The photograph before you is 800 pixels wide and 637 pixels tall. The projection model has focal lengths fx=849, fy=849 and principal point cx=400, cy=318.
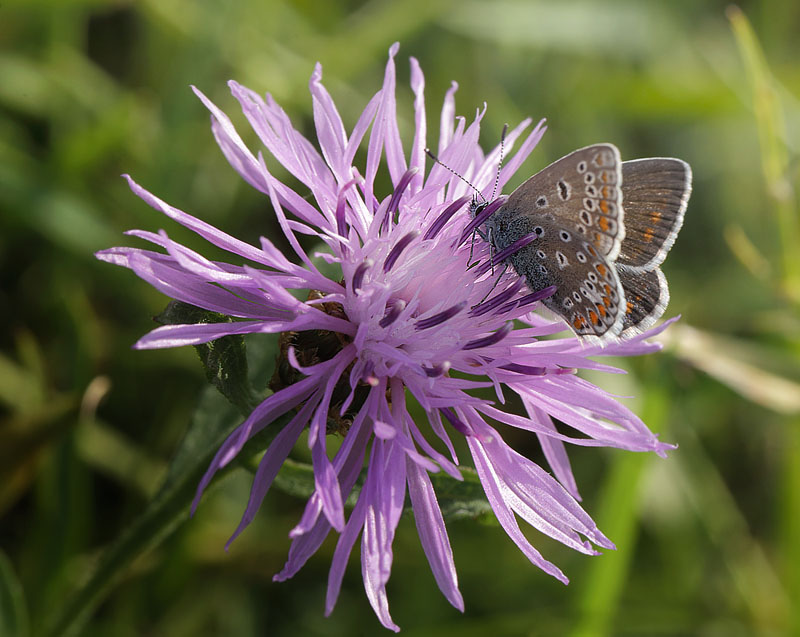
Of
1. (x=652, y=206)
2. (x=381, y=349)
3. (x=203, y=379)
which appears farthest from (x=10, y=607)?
(x=652, y=206)

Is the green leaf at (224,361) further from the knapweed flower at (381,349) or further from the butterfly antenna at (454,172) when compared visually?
the butterfly antenna at (454,172)

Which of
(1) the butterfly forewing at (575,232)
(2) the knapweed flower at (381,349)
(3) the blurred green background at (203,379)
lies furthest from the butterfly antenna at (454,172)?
(3) the blurred green background at (203,379)

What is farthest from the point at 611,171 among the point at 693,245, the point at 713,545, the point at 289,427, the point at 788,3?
the point at 788,3

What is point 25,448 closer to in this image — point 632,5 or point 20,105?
point 20,105

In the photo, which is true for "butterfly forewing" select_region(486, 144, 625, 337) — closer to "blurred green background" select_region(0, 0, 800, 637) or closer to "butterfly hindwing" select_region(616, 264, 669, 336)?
"butterfly hindwing" select_region(616, 264, 669, 336)

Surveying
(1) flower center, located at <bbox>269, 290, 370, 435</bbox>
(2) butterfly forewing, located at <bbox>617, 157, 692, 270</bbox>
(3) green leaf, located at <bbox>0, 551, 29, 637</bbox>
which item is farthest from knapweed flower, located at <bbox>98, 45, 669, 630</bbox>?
(3) green leaf, located at <bbox>0, 551, 29, 637</bbox>

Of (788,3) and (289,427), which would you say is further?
(788,3)

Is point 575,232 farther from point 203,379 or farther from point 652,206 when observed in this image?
point 203,379
